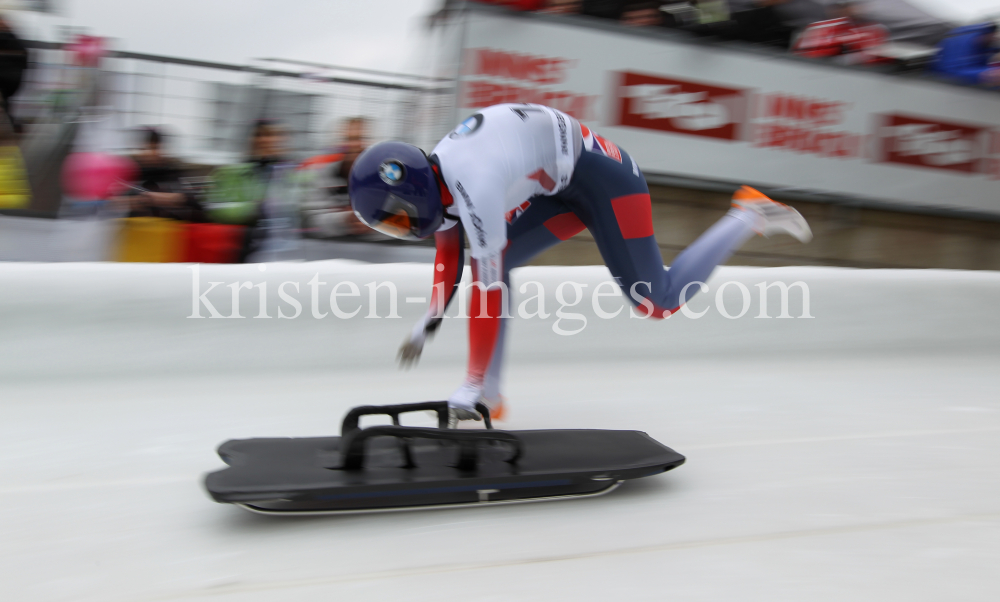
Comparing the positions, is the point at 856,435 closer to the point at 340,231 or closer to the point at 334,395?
the point at 334,395

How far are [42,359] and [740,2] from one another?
589 cm

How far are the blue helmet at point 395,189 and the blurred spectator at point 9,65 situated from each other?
3372mm

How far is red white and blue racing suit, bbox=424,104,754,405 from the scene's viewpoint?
1.91m

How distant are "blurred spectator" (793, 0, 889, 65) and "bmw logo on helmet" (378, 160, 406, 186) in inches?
224

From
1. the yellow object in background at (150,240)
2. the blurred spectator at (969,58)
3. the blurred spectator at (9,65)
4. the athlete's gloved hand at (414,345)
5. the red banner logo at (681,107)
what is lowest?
the athlete's gloved hand at (414,345)

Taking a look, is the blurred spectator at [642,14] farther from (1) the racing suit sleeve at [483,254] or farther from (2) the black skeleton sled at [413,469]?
(2) the black skeleton sled at [413,469]

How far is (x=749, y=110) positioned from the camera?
620cm

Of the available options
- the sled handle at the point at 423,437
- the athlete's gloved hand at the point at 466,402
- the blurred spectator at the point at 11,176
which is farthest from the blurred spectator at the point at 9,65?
the sled handle at the point at 423,437

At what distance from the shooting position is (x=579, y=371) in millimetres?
3291

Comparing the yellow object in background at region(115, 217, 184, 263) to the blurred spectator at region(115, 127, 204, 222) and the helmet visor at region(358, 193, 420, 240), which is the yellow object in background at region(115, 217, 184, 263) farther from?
the helmet visor at region(358, 193, 420, 240)

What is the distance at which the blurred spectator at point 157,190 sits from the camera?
157 inches

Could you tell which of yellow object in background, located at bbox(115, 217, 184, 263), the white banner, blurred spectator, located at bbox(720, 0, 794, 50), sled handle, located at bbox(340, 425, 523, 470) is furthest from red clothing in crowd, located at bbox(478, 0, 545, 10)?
sled handle, located at bbox(340, 425, 523, 470)

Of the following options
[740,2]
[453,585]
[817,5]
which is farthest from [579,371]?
[817,5]

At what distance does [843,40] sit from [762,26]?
3.02ft
